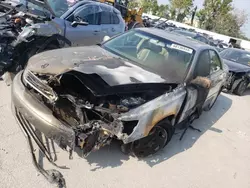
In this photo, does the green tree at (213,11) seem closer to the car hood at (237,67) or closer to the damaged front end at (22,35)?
the car hood at (237,67)

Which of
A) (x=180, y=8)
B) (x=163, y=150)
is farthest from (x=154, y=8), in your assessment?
(x=163, y=150)

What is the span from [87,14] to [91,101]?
→ 4.11 metres

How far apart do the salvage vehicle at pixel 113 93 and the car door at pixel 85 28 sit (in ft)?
6.59

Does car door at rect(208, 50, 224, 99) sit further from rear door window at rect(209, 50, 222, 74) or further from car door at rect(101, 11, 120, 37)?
car door at rect(101, 11, 120, 37)

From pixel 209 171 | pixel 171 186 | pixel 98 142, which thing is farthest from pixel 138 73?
pixel 209 171

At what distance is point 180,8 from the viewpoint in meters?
41.6

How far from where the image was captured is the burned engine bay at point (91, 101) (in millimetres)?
2830

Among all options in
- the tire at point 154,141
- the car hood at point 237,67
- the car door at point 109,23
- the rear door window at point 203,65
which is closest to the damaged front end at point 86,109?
the tire at point 154,141

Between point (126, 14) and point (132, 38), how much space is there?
45.0ft

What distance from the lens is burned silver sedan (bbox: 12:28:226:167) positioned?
289 centimetres

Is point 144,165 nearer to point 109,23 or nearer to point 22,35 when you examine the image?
point 22,35

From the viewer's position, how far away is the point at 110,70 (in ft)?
11.1

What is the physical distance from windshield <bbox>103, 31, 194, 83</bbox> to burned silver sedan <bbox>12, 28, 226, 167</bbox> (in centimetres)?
2

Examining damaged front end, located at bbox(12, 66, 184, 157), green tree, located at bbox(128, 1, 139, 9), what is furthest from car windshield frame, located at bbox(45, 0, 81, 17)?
green tree, located at bbox(128, 1, 139, 9)
